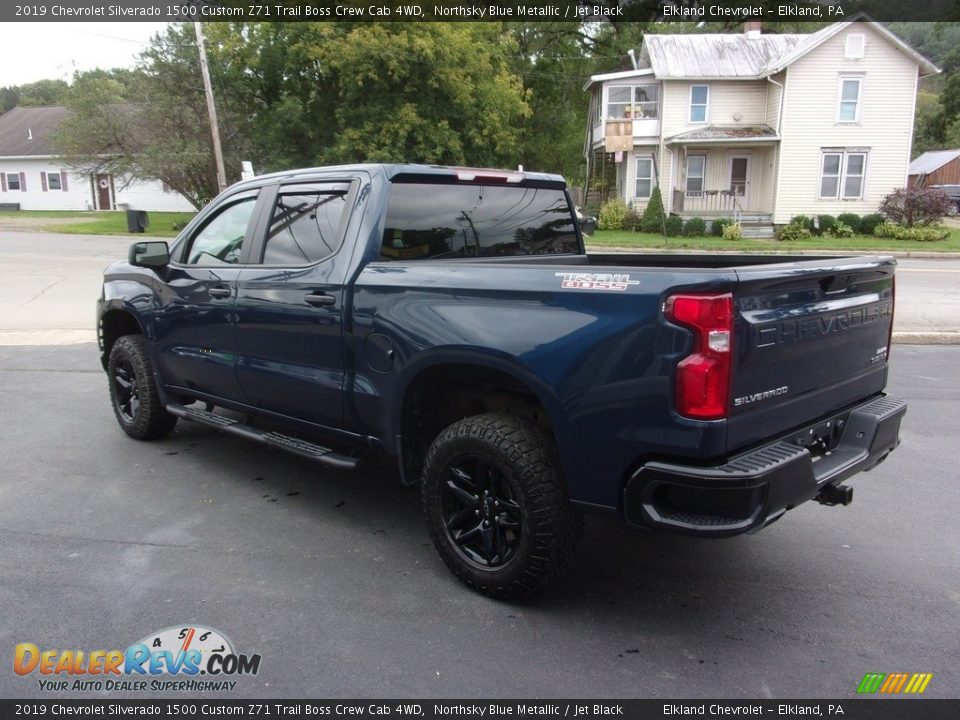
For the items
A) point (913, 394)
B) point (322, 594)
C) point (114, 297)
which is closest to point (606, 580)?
point (322, 594)

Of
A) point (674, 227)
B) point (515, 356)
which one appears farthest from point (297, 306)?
point (674, 227)

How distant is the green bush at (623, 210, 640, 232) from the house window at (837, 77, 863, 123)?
8.45 meters

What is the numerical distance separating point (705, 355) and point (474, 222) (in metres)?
2.00

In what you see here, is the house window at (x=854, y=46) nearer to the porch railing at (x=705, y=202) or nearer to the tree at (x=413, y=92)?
the porch railing at (x=705, y=202)

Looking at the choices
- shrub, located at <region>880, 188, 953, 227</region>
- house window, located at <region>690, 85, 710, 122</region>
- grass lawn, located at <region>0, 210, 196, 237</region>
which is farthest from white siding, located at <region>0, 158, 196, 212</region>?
shrub, located at <region>880, 188, 953, 227</region>

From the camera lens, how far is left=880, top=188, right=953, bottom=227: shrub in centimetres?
2572

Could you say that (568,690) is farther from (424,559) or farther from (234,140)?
(234,140)

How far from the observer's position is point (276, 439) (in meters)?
4.46

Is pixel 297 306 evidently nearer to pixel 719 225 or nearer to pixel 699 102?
pixel 719 225

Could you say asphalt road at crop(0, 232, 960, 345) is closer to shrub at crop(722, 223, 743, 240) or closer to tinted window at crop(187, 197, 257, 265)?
tinted window at crop(187, 197, 257, 265)

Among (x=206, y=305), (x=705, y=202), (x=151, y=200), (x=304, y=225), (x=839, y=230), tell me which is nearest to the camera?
(x=304, y=225)

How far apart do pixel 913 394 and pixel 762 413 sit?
5.01 meters

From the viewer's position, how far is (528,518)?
315 centimetres

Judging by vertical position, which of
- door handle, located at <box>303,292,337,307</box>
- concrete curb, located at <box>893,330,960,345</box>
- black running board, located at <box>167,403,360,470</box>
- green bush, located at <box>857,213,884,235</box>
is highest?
door handle, located at <box>303,292,337,307</box>
